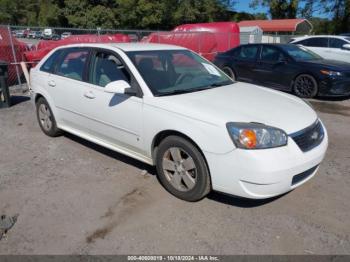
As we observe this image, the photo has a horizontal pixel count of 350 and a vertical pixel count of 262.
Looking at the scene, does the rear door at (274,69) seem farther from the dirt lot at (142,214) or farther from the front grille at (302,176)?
the front grille at (302,176)

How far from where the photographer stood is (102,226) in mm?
3197

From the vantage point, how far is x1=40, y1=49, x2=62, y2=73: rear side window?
527cm

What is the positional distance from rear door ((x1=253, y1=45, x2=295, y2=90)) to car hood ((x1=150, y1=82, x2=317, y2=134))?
509cm

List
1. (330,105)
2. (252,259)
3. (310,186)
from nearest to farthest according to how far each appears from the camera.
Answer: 1. (252,259)
2. (310,186)
3. (330,105)

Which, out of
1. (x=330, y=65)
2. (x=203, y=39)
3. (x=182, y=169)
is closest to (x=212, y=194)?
(x=182, y=169)

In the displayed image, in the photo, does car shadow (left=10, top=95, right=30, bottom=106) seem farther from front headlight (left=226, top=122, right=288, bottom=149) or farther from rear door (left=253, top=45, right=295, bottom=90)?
front headlight (left=226, top=122, right=288, bottom=149)

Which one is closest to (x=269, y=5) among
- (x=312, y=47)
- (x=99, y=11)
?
(x=99, y=11)

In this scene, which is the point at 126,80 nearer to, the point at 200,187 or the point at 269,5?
the point at 200,187

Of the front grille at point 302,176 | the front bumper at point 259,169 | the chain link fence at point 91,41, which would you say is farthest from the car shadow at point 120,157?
the chain link fence at point 91,41

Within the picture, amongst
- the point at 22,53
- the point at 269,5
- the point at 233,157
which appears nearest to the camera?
the point at 233,157

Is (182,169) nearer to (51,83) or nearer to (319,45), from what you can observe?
(51,83)

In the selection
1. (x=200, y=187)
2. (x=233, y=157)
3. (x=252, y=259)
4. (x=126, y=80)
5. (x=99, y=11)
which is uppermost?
(x=99, y=11)

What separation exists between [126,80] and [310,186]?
8.14 feet

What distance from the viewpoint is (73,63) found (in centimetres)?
485
